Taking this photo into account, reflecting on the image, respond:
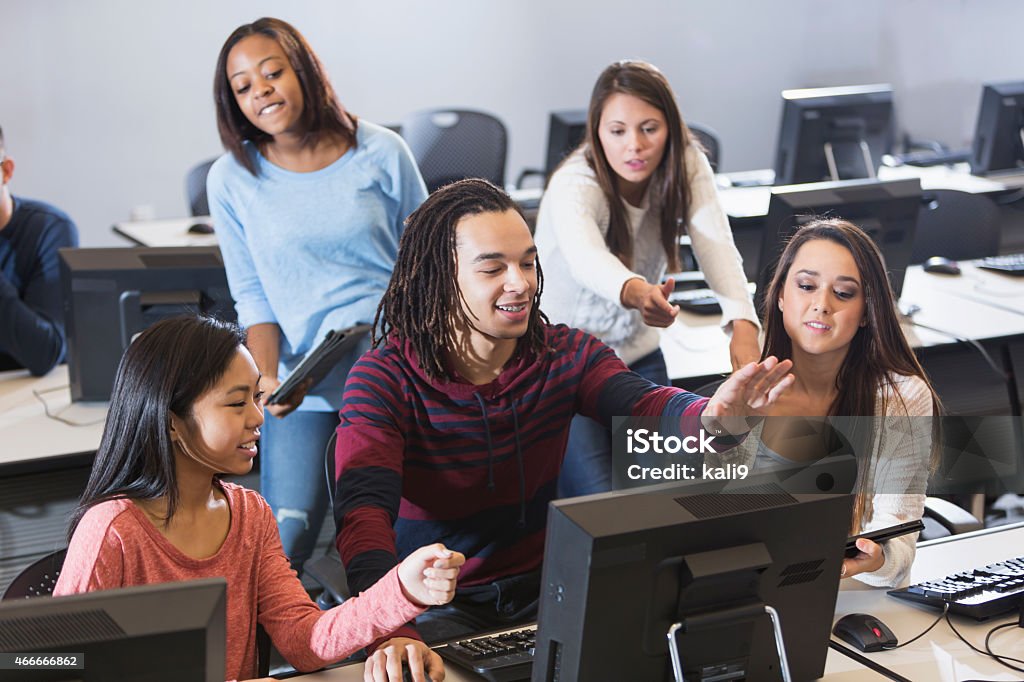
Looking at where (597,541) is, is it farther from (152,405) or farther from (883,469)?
(883,469)

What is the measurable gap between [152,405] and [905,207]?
168cm

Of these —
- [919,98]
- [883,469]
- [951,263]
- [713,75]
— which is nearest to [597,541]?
[883,469]

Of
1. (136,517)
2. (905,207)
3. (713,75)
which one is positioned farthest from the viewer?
(713,75)

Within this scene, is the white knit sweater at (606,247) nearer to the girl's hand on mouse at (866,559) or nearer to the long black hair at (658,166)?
the long black hair at (658,166)

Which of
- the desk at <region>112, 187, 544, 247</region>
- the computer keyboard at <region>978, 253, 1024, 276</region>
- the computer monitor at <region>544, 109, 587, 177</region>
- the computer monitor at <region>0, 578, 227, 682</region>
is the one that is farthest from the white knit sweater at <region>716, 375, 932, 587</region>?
the computer monitor at <region>544, 109, 587, 177</region>

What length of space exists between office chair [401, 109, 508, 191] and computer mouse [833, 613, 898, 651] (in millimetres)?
3135

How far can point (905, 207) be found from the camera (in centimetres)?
240

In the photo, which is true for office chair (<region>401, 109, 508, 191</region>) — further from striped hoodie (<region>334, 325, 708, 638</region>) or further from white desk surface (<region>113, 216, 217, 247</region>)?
striped hoodie (<region>334, 325, 708, 638</region>)

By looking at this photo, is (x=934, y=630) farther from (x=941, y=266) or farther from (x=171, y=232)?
(x=171, y=232)

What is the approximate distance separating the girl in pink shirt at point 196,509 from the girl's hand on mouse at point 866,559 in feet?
2.03

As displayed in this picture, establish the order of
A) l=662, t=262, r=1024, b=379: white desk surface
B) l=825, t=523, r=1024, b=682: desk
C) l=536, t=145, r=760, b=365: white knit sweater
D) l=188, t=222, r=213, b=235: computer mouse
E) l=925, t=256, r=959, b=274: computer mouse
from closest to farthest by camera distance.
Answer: l=825, t=523, r=1024, b=682: desk → l=536, t=145, r=760, b=365: white knit sweater → l=662, t=262, r=1024, b=379: white desk surface → l=925, t=256, r=959, b=274: computer mouse → l=188, t=222, r=213, b=235: computer mouse

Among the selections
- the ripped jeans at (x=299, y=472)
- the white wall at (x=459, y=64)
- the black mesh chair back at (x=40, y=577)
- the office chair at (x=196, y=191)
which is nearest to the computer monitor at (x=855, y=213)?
the ripped jeans at (x=299, y=472)

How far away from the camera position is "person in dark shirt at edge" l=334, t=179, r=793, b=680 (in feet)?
5.50

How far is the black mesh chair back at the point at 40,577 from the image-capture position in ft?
5.45
